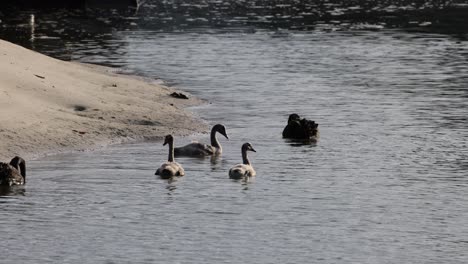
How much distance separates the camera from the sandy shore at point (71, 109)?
3300 cm

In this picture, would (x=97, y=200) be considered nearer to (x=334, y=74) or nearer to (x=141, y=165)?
(x=141, y=165)

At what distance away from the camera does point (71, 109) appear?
36.7m

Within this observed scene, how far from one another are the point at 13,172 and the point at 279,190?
18.3ft

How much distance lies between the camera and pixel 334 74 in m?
51.7

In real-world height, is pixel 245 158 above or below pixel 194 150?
above

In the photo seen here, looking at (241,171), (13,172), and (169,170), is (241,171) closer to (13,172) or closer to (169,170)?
(169,170)

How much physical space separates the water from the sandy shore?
96 cm

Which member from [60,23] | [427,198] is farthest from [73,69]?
[60,23]

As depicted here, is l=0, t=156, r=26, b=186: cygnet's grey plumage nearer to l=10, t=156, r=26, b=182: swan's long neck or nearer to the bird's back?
l=10, t=156, r=26, b=182: swan's long neck

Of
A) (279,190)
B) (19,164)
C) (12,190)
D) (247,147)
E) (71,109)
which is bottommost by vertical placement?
(71,109)

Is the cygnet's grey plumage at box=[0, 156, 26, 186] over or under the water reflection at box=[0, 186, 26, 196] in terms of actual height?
over

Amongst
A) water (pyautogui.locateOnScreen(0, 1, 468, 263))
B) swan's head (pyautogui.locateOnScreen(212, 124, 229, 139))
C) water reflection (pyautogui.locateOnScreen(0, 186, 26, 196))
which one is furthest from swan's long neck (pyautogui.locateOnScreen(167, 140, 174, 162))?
water reflection (pyautogui.locateOnScreen(0, 186, 26, 196))

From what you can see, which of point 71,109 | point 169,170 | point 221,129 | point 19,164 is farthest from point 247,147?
point 71,109

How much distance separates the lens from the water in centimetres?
2350
